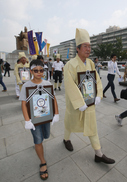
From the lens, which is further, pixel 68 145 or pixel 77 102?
pixel 68 145

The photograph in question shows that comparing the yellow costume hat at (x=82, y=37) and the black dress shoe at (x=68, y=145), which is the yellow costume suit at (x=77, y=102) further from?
the black dress shoe at (x=68, y=145)

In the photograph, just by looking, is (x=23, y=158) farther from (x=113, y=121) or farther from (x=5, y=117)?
(x=113, y=121)

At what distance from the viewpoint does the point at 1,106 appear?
4293 mm

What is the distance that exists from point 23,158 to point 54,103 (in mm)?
1106

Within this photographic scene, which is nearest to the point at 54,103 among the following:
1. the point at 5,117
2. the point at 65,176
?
the point at 65,176

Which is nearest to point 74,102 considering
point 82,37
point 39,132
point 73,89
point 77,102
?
point 77,102

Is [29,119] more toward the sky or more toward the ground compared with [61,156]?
more toward the sky

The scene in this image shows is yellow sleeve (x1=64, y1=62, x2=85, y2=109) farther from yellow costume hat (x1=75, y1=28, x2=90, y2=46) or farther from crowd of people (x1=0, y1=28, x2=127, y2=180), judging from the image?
yellow costume hat (x1=75, y1=28, x2=90, y2=46)

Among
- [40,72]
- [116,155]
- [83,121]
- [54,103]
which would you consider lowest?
[116,155]

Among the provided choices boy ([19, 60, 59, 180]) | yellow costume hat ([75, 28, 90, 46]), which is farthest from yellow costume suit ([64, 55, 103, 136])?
boy ([19, 60, 59, 180])

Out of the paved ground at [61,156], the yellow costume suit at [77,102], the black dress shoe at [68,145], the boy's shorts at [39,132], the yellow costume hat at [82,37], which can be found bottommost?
the paved ground at [61,156]

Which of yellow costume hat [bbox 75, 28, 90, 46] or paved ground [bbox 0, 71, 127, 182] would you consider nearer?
paved ground [bbox 0, 71, 127, 182]

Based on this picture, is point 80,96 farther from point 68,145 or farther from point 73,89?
point 68,145

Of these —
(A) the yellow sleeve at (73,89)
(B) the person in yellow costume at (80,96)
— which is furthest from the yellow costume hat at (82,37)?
(A) the yellow sleeve at (73,89)
